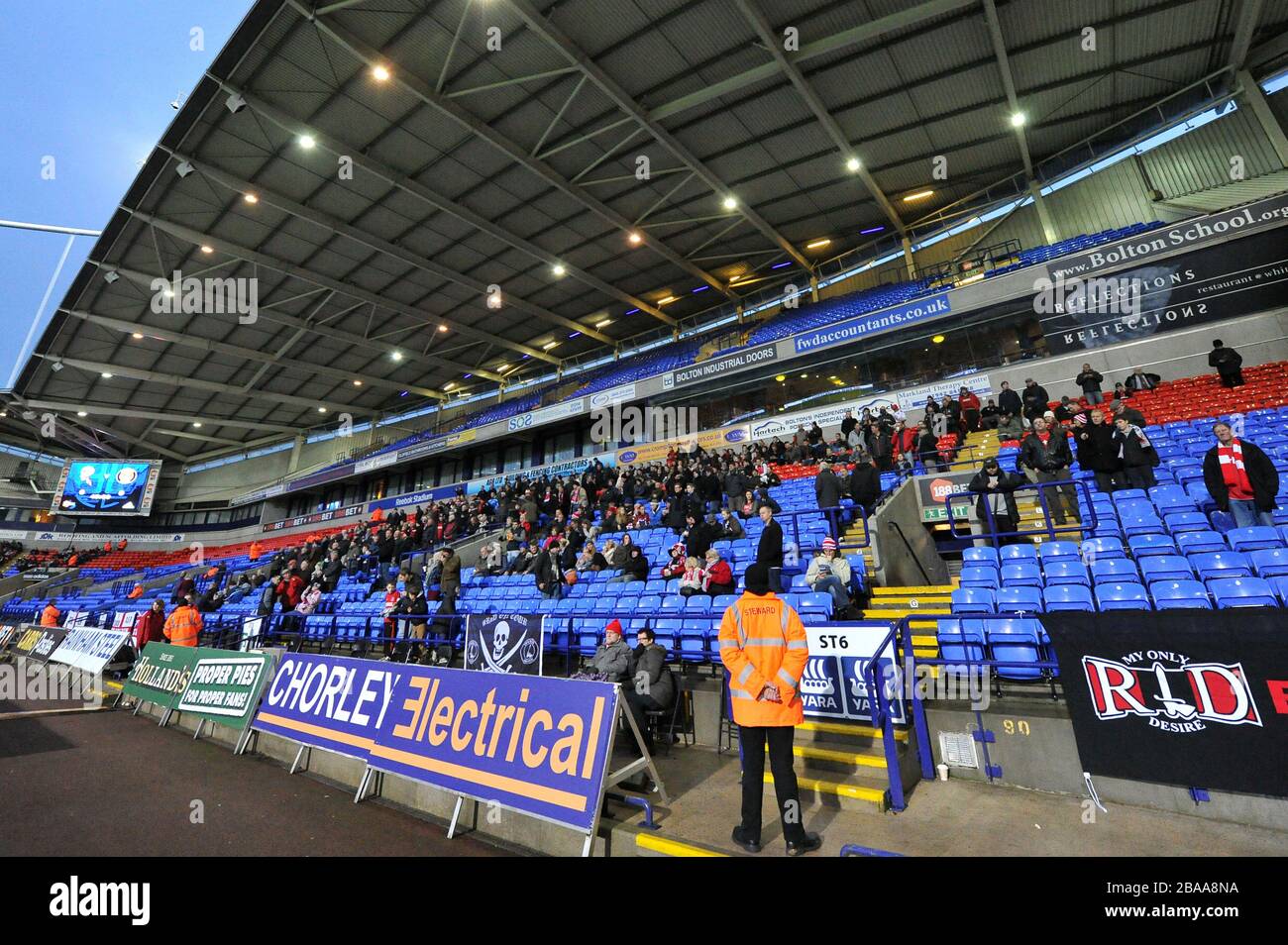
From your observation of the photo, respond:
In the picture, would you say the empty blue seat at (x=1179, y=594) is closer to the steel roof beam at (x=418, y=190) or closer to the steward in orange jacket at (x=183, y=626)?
the steward in orange jacket at (x=183, y=626)

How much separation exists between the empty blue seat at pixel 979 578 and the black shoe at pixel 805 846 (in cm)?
346

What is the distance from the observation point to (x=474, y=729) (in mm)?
4031

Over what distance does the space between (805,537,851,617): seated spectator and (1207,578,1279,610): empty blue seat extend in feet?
9.04

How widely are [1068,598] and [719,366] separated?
16082mm

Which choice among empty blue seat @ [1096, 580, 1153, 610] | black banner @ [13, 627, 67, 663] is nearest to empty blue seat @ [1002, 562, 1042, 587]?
empty blue seat @ [1096, 580, 1153, 610]

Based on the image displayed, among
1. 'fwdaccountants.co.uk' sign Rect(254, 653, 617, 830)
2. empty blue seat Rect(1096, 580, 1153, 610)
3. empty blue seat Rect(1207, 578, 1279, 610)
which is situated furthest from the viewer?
empty blue seat Rect(1096, 580, 1153, 610)

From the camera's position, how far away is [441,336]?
27.0m

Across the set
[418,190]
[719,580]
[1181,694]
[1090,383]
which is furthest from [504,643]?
[418,190]

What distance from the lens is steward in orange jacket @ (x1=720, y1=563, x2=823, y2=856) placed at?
2967 millimetres

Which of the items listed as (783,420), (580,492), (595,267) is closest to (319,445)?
(595,267)

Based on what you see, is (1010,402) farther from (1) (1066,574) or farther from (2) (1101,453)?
(1) (1066,574)

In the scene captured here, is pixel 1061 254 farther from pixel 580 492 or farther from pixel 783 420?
pixel 580 492

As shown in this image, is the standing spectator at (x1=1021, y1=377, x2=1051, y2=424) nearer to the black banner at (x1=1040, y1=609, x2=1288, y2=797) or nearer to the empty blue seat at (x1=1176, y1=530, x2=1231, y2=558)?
the empty blue seat at (x1=1176, y1=530, x2=1231, y2=558)
